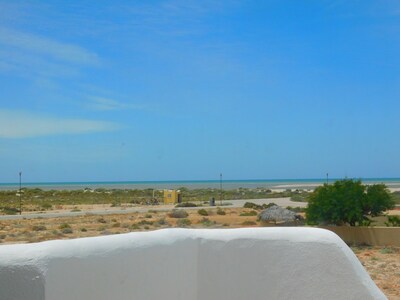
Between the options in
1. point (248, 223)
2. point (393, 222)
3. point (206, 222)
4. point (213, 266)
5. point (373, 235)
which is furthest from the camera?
point (206, 222)

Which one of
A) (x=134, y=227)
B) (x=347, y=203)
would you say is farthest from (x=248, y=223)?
(x=347, y=203)

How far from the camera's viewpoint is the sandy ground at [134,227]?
19344mm

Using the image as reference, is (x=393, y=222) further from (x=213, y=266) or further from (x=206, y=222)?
(x=213, y=266)

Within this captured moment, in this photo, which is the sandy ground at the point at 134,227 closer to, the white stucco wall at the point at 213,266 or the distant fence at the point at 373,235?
the distant fence at the point at 373,235

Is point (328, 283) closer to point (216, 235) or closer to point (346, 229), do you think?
point (216, 235)

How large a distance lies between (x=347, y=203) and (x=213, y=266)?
756 inches

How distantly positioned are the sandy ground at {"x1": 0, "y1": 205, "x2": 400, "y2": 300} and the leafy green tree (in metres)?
1.99

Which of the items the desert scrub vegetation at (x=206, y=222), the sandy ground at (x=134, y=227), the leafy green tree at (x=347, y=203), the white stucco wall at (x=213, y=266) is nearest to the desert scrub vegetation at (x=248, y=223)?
the sandy ground at (x=134, y=227)

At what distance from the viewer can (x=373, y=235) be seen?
25.0 m

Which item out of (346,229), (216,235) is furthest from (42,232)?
(216,235)

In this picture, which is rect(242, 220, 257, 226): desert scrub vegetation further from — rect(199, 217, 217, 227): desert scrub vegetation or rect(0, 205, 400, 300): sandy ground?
rect(199, 217, 217, 227): desert scrub vegetation

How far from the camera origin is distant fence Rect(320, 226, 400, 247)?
2459cm

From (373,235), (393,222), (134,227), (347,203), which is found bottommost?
(134,227)

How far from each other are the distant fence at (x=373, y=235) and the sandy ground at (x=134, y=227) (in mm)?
721
